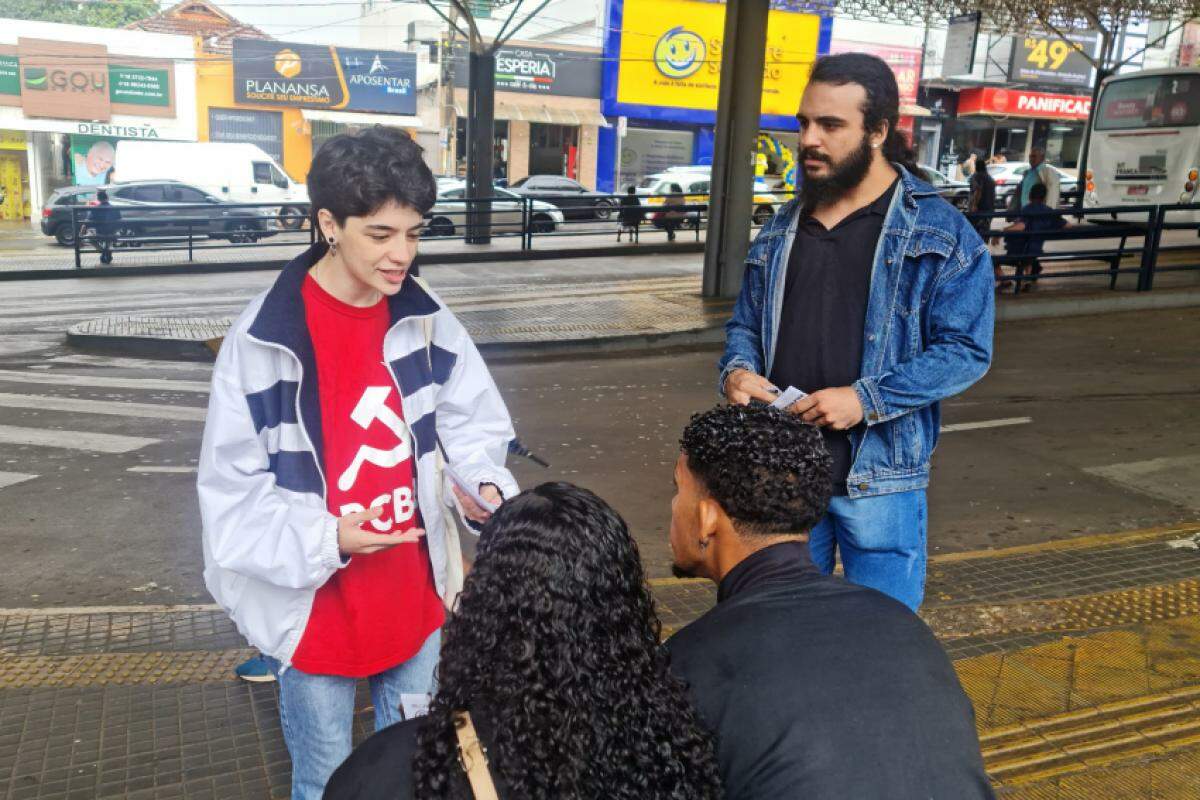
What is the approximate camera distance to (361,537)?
2.21m

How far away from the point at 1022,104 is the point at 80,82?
34.2 metres

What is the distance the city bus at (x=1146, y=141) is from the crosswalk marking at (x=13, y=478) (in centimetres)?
1891

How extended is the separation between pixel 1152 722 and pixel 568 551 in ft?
9.92

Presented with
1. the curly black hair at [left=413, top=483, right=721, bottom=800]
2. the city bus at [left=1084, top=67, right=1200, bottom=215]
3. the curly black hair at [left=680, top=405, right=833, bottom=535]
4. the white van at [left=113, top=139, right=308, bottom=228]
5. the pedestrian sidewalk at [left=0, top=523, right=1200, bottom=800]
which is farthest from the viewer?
the white van at [left=113, top=139, right=308, bottom=228]

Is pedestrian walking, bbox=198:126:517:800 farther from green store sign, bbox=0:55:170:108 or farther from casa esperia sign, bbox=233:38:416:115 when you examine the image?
casa esperia sign, bbox=233:38:416:115

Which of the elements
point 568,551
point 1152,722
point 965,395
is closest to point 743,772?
point 568,551

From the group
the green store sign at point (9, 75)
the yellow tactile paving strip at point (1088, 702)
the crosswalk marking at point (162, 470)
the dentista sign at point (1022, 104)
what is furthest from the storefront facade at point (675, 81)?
the yellow tactile paving strip at point (1088, 702)

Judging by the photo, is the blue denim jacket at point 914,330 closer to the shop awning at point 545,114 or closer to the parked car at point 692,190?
the parked car at point 692,190

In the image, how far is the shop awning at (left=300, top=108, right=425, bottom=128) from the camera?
35.8 metres

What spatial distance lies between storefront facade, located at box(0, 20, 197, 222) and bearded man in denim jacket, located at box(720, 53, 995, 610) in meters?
32.6

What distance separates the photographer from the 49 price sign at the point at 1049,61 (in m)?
41.6

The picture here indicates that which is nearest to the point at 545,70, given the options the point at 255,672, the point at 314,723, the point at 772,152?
the point at 772,152

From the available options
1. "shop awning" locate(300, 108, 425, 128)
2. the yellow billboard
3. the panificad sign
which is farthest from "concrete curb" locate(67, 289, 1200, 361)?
the yellow billboard

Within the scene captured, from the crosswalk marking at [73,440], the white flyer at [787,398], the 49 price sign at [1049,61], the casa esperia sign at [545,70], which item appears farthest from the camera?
the 49 price sign at [1049,61]
